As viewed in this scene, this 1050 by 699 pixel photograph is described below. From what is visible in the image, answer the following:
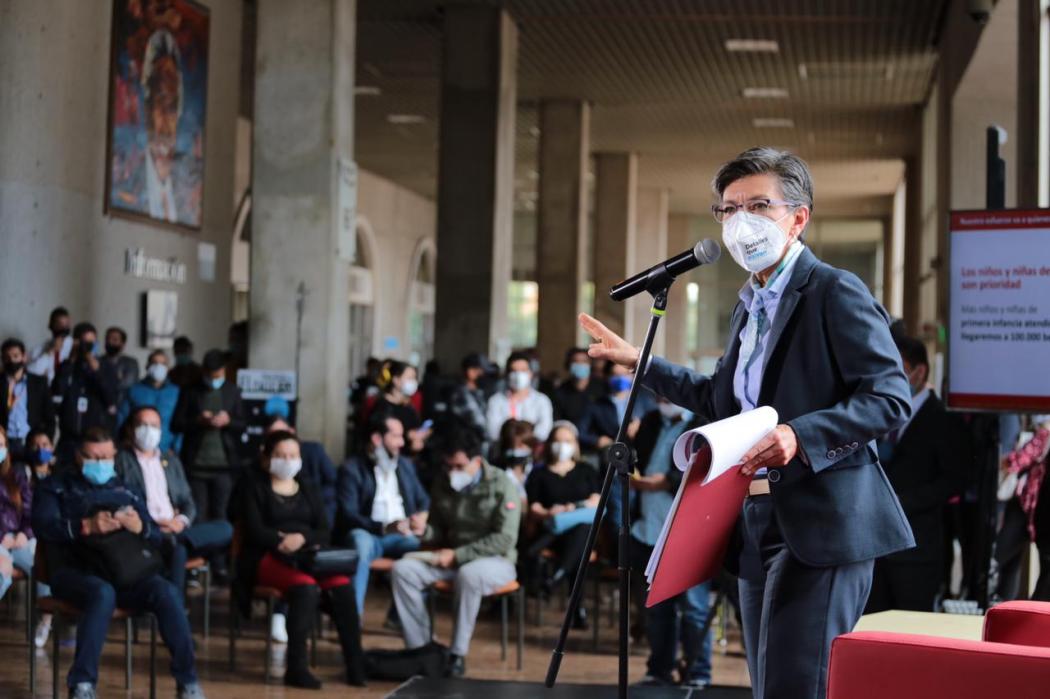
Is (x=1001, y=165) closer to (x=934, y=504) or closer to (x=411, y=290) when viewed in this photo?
(x=934, y=504)

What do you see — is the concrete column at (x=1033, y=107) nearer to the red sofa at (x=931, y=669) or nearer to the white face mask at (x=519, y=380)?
the white face mask at (x=519, y=380)

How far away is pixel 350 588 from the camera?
7320 mm

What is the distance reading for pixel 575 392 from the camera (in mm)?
12633

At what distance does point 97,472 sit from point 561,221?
1476cm

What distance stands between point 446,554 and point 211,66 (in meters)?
8.21

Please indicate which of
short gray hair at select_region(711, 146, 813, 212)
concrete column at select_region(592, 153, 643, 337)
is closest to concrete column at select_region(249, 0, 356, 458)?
short gray hair at select_region(711, 146, 813, 212)

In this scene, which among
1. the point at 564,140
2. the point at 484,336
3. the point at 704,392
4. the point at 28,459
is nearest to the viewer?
the point at 704,392

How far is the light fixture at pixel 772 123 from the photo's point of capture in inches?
911

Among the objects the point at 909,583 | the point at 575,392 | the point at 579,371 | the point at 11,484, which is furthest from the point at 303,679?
the point at 579,371

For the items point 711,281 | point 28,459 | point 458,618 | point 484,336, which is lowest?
point 458,618

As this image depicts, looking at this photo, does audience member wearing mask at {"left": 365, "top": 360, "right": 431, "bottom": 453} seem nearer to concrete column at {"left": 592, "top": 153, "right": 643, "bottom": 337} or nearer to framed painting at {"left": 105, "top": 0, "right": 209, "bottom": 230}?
framed painting at {"left": 105, "top": 0, "right": 209, "bottom": 230}

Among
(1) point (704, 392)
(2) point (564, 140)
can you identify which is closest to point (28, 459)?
(1) point (704, 392)

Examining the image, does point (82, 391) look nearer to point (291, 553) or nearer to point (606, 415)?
point (291, 553)

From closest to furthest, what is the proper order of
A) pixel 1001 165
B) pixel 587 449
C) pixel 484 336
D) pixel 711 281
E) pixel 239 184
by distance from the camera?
pixel 1001 165 < pixel 587 449 < pixel 484 336 < pixel 239 184 < pixel 711 281
